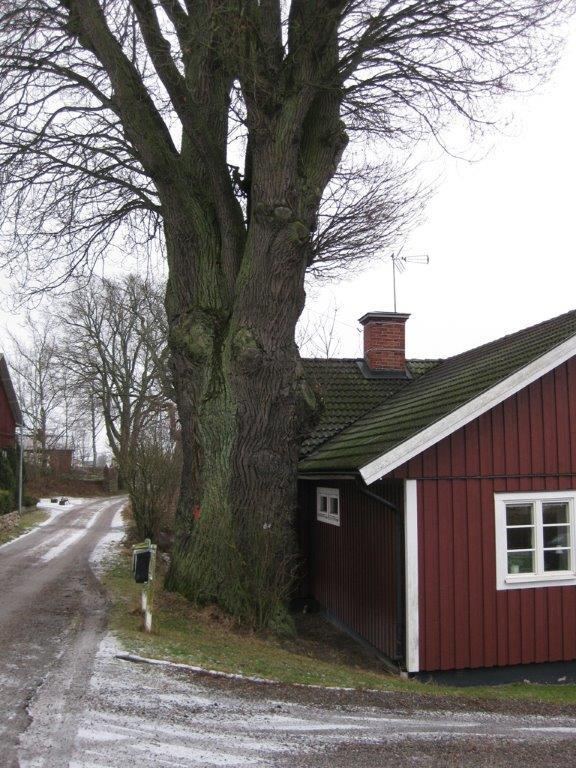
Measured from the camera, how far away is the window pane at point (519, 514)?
9.12m

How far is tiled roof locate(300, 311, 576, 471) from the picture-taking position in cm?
911

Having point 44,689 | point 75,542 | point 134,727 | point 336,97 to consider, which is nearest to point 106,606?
point 44,689

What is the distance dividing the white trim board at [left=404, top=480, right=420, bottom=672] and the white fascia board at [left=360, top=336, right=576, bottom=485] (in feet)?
1.65

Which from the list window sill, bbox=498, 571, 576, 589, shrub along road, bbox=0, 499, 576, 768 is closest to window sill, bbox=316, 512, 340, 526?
window sill, bbox=498, 571, 576, 589

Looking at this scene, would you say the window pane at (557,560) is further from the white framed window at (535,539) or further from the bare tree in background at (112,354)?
the bare tree in background at (112,354)

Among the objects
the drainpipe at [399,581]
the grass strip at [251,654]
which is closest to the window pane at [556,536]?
the grass strip at [251,654]

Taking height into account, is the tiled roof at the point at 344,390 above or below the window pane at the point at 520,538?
above

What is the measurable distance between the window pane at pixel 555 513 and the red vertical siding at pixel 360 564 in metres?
2.02

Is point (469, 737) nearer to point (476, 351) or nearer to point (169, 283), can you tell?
point (169, 283)

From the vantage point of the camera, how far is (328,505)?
12125mm

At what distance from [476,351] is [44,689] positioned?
10294mm

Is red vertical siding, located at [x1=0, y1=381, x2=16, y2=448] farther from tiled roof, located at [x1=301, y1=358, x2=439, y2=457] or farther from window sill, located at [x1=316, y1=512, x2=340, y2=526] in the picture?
window sill, located at [x1=316, y1=512, x2=340, y2=526]

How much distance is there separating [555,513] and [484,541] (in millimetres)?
1147

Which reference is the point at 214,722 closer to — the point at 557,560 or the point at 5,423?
the point at 557,560
